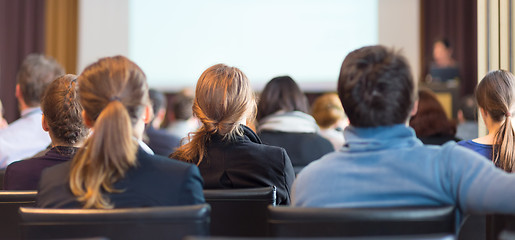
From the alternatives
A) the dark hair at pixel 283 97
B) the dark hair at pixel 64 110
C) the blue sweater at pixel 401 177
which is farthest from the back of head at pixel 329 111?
the blue sweater at pixel 401 177

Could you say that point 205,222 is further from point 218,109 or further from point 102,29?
point 102,29

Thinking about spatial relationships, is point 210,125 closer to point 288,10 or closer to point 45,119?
point 45,119

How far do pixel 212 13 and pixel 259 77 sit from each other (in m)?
1.13

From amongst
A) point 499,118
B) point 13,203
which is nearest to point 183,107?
point 499,118

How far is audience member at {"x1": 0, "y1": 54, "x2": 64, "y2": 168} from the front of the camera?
296 cm

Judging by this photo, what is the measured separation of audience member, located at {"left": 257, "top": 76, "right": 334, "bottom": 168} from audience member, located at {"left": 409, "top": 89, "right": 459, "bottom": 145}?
602 mm

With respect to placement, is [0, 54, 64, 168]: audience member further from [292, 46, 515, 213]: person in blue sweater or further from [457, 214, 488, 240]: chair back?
[457, 214, 488, 240]: chair back

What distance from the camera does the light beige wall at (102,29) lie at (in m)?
8.12

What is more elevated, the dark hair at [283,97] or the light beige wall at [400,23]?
the light beige wall at [400,23]

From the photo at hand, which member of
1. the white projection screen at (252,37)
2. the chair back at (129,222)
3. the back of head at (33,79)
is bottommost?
the chair back at (129,222)

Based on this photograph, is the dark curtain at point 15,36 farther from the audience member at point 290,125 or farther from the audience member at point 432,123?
the audience member at point 432,123

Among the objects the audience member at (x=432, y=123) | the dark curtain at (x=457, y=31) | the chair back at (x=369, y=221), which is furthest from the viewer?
the dark curtain at (x=457, y=31)

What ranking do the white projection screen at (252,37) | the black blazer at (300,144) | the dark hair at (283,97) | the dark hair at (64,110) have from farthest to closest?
the white projection screen at (252,37), the dark hair at (283,97), the black blazer at (300,144), the dark hair at (64,110)

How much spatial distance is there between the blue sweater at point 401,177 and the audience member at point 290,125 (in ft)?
5.17
